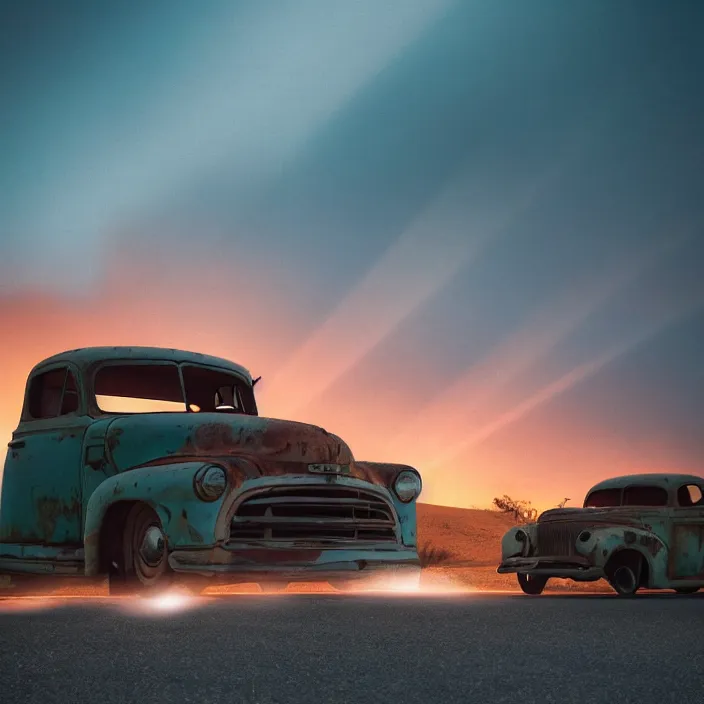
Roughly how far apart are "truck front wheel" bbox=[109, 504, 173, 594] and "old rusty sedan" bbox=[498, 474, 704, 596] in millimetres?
6311

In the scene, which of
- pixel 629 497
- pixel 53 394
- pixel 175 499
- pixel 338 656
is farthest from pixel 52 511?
pixel 629 497

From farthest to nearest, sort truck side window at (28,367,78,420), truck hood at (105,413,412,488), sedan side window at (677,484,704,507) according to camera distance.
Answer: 1. sedan side window at (677,484,704,507)
2. truck side window at (28,367,78,420)
3. truck hood at (105,413,412,488)

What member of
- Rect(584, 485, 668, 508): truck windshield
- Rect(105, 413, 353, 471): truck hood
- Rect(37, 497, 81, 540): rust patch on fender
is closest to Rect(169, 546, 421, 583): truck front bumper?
Rect(105, 413, 353, 471): truck hood

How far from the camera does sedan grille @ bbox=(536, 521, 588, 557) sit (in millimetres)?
12742

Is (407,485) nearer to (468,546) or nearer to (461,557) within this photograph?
(461,557)

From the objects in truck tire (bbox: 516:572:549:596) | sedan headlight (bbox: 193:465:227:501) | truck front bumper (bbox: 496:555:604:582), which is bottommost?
truck tire (bbox: 516:572:549:596)

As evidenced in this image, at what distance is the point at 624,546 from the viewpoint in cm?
1217

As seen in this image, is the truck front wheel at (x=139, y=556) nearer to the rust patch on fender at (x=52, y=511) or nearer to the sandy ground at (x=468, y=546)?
the rust patch on fender at (x=52, y=511)

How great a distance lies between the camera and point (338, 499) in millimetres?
7711

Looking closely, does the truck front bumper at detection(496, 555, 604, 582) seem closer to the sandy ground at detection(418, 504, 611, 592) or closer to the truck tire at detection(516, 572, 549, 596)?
the truck tire at detection(516, 572, 549, 596)

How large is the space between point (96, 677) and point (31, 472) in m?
5.06

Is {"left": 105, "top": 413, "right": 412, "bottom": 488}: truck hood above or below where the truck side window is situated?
below

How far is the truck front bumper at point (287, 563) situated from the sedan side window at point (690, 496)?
6635 mm

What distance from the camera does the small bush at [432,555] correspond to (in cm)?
2731
